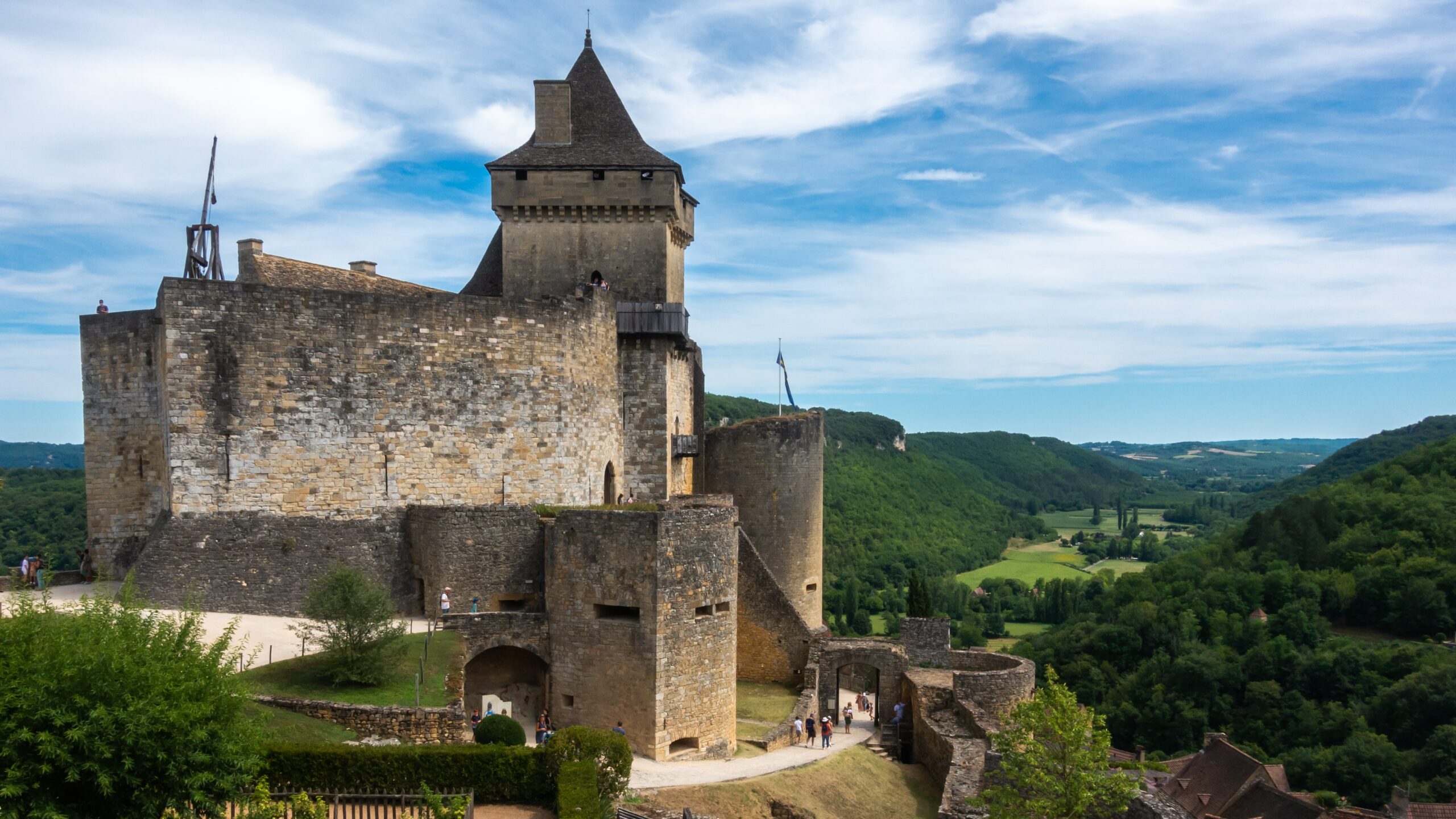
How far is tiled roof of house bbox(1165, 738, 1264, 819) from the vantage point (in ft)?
132

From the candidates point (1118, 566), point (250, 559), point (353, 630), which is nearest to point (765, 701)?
point (353, 630)

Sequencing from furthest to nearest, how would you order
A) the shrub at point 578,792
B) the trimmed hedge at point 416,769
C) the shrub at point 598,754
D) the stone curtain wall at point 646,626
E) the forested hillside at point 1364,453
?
the forested hillside at point 1364,453 < the stone curtain wall at point 646,626 < the shrub at point 598,754 < the trimmed hedge at point 416,769 < the shrub at point 578,792

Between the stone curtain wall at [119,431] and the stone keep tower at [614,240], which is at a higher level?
the stone keep tower at [614,240]

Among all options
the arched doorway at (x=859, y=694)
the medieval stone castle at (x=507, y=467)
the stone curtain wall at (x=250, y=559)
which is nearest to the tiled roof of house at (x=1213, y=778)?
the arched doorway at (x=859, y=694)

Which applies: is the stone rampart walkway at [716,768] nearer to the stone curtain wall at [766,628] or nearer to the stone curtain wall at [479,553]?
the stone curtain wall at [766,628]

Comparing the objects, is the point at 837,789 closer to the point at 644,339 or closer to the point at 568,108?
the point at 644,339

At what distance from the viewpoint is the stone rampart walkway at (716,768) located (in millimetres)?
21266

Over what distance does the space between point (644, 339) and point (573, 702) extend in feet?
40.0

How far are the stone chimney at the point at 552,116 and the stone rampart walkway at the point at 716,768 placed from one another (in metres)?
19.5

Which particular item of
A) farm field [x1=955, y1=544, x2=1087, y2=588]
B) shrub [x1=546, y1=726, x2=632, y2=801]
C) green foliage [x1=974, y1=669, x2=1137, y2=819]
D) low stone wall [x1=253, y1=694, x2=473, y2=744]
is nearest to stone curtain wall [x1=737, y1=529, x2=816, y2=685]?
green foliage [x1=974, y1=669, x2=1137, y2=819]

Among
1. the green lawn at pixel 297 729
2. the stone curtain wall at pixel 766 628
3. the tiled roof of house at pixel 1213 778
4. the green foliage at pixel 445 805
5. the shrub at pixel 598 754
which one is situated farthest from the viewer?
the tiled roof of house at pixel 1213 778

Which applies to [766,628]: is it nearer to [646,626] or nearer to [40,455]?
[646,626]

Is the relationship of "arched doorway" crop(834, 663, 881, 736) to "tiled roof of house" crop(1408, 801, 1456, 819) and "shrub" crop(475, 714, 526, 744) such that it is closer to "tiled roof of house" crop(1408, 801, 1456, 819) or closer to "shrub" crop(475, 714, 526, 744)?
"shrub" crop(475, 714, 526, 744)

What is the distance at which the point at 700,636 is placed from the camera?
23.7 m
